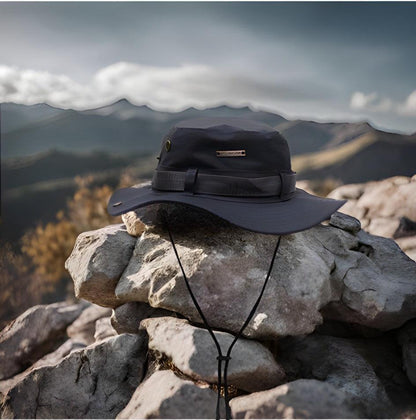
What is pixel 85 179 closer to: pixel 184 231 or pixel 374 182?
pixel 374 182

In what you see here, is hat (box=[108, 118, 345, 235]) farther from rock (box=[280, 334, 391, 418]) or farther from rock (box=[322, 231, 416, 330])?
rock (box=[280, 334, 391, 418])

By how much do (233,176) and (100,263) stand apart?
46.4 inches

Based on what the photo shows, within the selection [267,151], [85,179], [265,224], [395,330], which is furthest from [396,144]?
[85,179]

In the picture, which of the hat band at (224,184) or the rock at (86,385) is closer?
the hat band at (224,184)

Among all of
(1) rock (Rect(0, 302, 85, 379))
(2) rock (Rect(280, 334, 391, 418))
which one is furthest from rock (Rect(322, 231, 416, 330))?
(1) rock (Rect(0, 302, 85, 379))

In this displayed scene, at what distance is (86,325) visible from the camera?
430 centimetres

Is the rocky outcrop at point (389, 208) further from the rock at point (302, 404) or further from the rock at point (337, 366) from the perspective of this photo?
the rock at point (302, 404)

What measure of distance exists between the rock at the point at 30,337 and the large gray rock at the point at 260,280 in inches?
84.6

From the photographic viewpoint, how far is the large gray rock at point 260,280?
6.76 feet

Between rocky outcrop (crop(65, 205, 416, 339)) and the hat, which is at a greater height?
the hat

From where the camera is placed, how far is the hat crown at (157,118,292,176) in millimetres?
2072

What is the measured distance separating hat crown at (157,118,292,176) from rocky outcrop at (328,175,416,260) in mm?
2741

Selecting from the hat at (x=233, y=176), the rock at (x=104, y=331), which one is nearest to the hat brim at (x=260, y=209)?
the hat at (x=233, y=176)

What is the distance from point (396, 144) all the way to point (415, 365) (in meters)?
4.76
